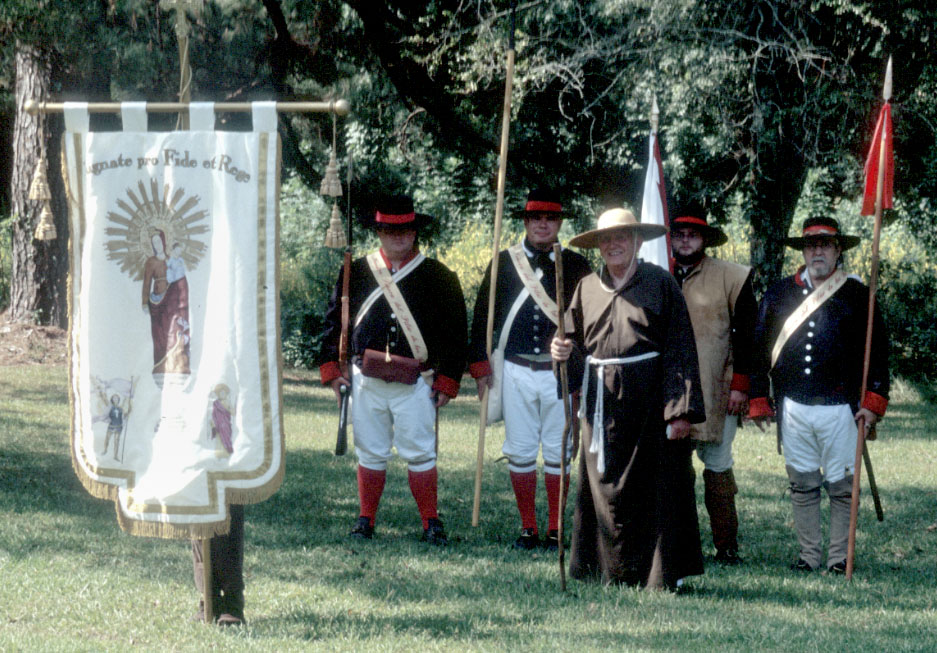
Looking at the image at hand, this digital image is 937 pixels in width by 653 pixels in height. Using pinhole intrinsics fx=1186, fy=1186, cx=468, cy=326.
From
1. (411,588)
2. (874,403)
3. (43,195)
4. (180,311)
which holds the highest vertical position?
(43,195)

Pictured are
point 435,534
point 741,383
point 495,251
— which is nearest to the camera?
point 741,383

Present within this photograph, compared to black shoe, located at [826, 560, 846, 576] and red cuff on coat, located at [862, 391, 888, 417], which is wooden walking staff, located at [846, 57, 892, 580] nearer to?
red cuff on coat, located at [862, 391, 888, 417]

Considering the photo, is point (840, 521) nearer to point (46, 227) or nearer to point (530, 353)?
point (530, 353)

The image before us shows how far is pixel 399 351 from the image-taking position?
7.59 m

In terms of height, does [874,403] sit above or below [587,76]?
below

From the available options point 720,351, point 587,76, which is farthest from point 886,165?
point 587,76

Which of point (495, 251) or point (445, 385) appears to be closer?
point (495, 251)

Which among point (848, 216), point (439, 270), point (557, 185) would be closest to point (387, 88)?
point (557, 185)

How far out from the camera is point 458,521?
8.41 metres

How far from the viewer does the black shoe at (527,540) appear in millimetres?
7535

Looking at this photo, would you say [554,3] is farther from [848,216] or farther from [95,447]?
[848,216]

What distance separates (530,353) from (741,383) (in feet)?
4.36

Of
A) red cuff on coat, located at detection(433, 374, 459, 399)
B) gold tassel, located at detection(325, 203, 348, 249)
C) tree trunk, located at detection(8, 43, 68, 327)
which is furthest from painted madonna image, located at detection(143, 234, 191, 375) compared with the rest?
tree trunk, located at detection(8, 43, 68, 327)

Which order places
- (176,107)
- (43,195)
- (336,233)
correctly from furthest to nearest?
1. (336,233)
2. (43,195)
3. (176,107)
